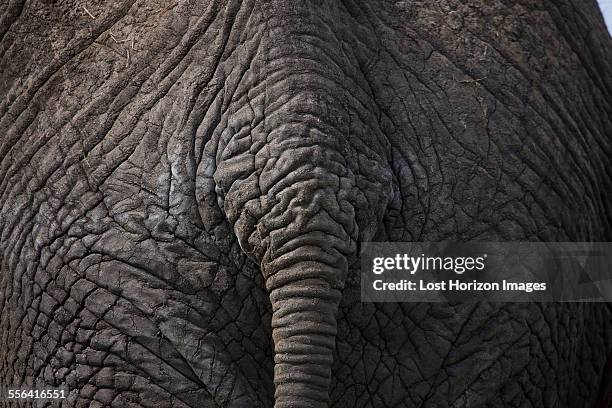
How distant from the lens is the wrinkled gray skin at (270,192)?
3.05m

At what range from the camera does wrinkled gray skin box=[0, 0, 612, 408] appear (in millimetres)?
3047

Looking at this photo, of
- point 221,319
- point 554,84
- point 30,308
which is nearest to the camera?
point 221,319

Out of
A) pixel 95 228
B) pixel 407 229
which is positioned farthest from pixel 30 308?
pixel 407 229

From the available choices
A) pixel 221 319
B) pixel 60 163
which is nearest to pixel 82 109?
pixel 60 163

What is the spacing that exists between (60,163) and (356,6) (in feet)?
2.81

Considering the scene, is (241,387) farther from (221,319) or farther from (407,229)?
(407,229)

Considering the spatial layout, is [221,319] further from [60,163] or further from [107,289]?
[60,163]

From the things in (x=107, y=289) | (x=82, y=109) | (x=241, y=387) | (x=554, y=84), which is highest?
(x=554, y=84)

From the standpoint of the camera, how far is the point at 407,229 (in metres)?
3.26

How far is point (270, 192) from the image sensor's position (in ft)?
9.87

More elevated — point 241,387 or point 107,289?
point 107,289

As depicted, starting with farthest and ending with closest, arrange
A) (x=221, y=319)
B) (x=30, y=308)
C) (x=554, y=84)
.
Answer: (x=554, y=84) < (x=30, y=308) < (x=221, y=319)

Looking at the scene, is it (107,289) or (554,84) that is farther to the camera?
(554,84)

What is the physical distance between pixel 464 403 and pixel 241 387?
1.98 ft
